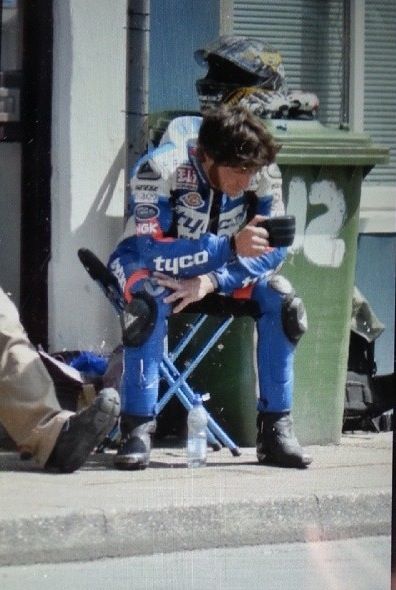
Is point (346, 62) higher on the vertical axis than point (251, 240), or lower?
higher

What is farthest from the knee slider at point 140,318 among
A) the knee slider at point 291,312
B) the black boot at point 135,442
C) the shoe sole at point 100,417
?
the knee slider at point 291,312

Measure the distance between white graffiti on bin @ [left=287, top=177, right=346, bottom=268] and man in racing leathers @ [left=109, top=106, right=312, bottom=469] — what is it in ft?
1.20

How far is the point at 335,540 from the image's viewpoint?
678cm

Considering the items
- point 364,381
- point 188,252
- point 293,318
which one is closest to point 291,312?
point 293,318

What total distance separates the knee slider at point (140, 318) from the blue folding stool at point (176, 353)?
7.2 inches

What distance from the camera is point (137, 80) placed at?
321 inches

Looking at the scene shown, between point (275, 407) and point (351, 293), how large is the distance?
0.79m

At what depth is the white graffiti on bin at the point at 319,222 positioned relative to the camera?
7816mm

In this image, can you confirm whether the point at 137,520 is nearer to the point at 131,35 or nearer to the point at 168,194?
the point at 168,194

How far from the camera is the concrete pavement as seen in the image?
6.13m

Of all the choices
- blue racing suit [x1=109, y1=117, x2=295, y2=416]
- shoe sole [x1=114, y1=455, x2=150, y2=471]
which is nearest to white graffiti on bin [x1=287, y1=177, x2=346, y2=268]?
blue racing suit [x1=109, y1=117, x2=295, y2=416]

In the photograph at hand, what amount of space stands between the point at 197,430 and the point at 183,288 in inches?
26.0

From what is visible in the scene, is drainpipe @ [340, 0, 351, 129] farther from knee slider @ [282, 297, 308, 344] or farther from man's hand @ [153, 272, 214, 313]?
man's hand @ [153, 272, 214, 313]

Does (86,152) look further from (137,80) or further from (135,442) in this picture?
(135,442)
